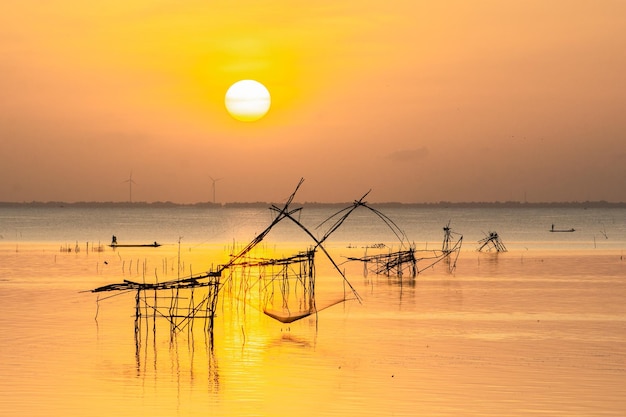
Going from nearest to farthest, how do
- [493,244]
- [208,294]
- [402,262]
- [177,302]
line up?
1. [177,302]
2. [208,294]
3. [402,262]
4. [493,244]

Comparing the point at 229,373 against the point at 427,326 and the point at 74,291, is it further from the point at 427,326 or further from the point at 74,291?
the point at 74,291

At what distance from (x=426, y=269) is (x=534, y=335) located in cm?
2377

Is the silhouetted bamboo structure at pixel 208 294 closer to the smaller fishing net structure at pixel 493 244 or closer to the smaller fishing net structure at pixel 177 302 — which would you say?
the smaller fishing net structure at pixel 177 302

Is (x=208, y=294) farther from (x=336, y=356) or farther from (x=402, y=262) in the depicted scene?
Result: (x=402, y=262)

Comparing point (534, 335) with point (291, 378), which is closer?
point (291, 378)

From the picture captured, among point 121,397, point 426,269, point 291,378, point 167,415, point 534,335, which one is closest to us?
point 167,415

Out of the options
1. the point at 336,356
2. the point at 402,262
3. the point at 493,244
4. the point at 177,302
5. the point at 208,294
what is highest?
the point at 493,244

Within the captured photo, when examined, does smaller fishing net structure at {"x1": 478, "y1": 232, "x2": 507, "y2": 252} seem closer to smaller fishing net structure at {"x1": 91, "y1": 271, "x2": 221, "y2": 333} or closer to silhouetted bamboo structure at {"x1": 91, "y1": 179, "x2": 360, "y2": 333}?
silhouetted bamboo structure at {"x1": 91, "y1": 179, "x2": 360, "y2": 333}

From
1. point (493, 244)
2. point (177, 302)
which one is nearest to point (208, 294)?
point (177, 302)

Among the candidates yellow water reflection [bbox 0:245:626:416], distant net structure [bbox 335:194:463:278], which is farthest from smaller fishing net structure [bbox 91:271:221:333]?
distant net structure [bbox 335:194:463:278]

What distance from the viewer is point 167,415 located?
14.3 metres

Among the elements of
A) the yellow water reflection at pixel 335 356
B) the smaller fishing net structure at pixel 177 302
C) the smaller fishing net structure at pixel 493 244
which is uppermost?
the smaller fishing net structure at pixel 493 244

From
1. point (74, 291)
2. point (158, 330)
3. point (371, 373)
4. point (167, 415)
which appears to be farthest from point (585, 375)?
point (74, 291)

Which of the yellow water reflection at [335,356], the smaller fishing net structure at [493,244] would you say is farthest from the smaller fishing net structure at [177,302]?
the smaller fishing net structure at [493,244]
